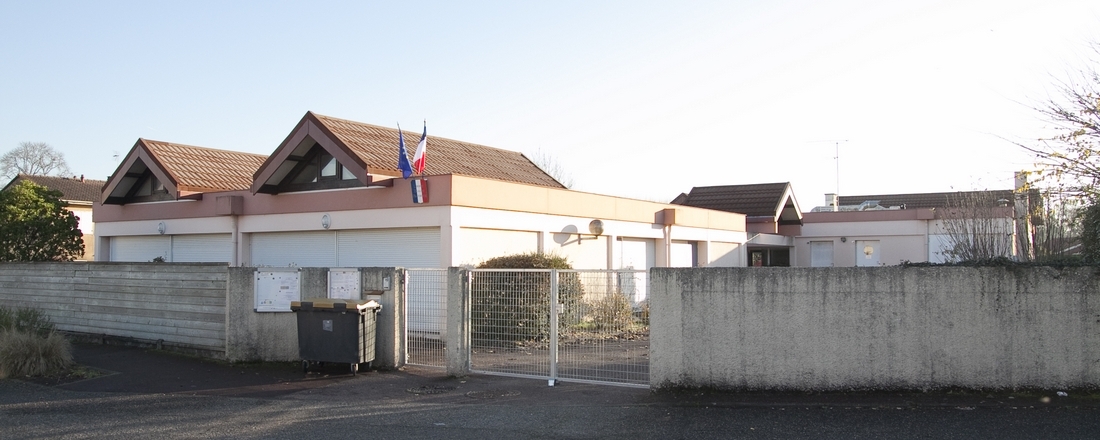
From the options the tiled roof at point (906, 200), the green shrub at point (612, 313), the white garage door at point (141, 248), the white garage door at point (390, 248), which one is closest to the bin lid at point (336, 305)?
the green shrub at point (612, 313)

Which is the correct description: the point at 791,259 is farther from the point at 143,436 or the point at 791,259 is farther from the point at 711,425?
the point at 143,436

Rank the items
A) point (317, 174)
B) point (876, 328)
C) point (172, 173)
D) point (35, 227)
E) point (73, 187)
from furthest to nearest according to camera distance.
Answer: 1. point (73, 187)
2. point (172, 173)
3. point (35, 227)
4. point (317, 174)
5. point (876, 328)

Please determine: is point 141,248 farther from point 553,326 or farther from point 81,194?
point 81,194

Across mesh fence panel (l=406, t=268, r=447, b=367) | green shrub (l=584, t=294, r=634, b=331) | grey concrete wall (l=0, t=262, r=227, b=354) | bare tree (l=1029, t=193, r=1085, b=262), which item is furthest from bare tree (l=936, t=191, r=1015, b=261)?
grey concrete wall (l=0, t=262, r=227, b=354)

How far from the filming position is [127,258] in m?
23.9

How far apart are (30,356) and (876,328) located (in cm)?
1149

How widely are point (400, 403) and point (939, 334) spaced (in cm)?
625

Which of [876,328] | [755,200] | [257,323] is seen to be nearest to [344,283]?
[257,323]

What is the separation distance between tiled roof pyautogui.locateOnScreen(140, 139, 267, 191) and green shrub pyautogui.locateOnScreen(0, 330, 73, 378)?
9282 mm

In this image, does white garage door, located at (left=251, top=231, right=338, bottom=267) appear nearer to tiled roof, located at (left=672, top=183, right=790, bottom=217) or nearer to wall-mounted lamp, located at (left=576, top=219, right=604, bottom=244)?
wall-mounted lamp, located at (left=576, top=219, right=604, bottom=244)

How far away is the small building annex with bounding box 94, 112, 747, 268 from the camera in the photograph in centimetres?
1711

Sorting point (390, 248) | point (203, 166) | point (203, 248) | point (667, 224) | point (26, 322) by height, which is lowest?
point (26, 322)

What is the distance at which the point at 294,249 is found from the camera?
19.4 meters

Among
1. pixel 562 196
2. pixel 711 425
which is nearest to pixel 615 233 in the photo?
pixel 562 196
